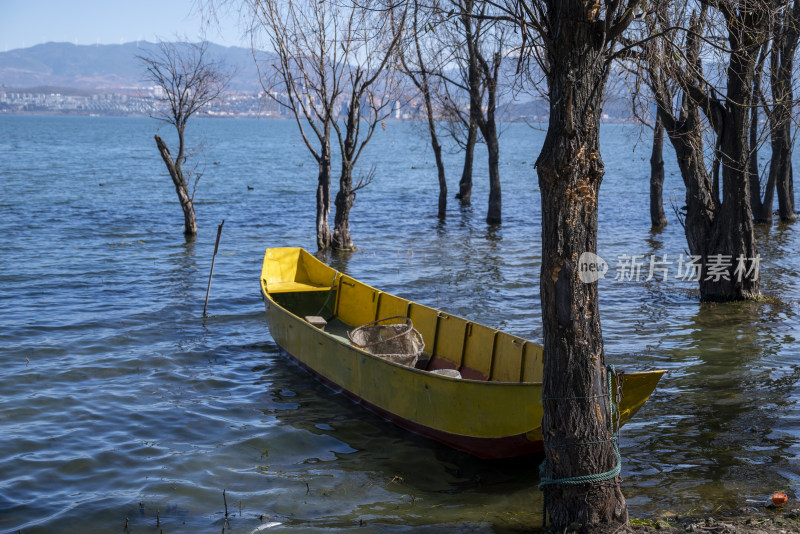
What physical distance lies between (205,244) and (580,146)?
61.7 ft

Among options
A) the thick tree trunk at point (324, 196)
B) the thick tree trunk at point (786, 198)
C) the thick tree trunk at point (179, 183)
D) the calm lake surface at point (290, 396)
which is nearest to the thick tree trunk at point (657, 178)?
the calm lake surface at point (290, 396)

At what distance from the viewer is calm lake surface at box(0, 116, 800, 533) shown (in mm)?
7191

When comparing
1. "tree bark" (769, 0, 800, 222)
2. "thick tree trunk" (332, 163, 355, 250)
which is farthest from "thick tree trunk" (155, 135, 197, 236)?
"tree bark" (769, 0, 800, 222)

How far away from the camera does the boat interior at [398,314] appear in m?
8.73

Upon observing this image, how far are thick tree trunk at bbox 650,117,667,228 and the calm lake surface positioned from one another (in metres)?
1.17

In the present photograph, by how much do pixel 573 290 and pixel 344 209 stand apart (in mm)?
14948

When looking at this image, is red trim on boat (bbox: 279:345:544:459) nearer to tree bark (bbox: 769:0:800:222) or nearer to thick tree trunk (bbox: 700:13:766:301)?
thick tree trunk (bbox: 700:13:766:301)

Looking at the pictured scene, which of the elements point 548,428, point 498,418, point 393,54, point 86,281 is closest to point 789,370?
point 498,418

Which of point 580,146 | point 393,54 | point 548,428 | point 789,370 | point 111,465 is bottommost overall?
point 111,465

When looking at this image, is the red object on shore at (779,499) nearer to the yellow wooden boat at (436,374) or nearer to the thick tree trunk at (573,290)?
the yellow wooden boat at (436,374)

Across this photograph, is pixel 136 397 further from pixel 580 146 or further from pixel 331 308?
pixel 580 146

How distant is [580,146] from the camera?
5410mm

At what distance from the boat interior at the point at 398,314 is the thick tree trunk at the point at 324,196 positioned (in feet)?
17.5

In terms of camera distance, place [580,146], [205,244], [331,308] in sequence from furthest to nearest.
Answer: [205,244], [331,308], [580,146]
